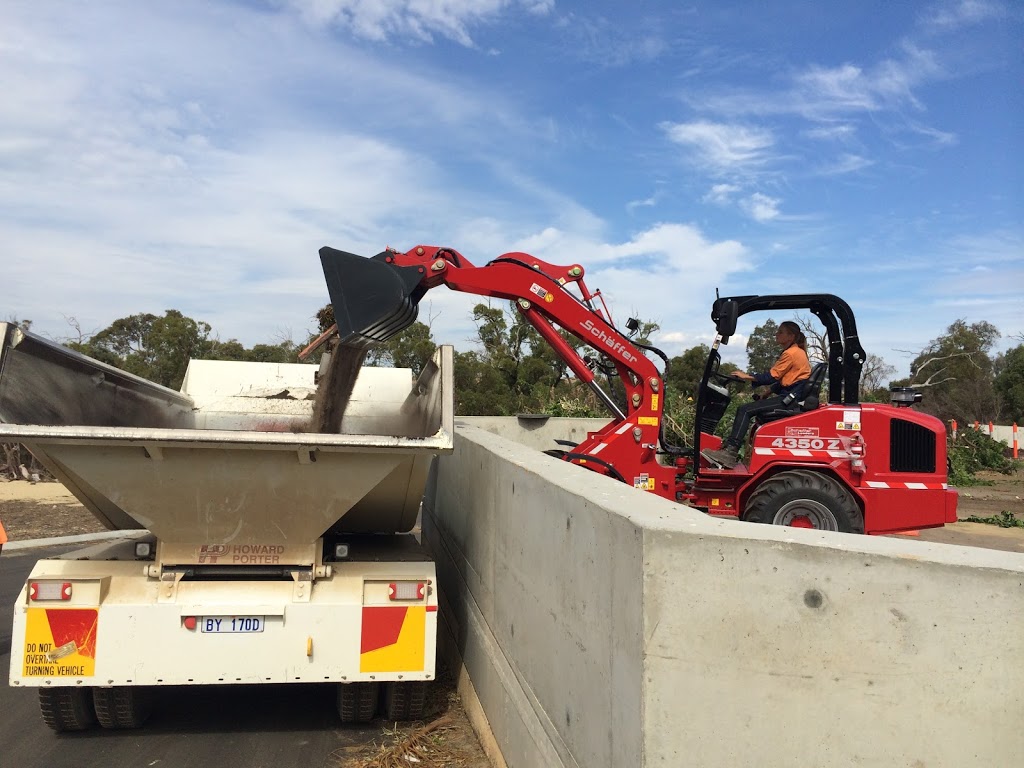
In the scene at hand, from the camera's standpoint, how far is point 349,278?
7.39 meters

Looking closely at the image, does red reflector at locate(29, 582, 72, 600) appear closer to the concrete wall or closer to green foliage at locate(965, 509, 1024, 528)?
the concrete wall

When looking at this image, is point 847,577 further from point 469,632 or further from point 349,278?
point 349,278

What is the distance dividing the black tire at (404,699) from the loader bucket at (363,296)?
2.93 meters

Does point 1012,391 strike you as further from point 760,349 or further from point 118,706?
point 118,706

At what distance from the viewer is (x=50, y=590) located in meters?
4.79

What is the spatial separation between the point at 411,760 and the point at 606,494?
91.0 inches

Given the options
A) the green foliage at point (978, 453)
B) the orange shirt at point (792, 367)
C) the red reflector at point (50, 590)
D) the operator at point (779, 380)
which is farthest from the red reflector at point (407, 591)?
the green foliage at point (978, 453)

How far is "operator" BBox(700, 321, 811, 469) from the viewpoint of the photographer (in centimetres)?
831

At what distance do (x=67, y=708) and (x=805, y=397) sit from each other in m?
6.56

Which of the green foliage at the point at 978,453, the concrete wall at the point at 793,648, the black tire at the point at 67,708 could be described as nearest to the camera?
the concrete wall at the point at 793,648

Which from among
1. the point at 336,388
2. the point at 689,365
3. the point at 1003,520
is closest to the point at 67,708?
the point at 336,388

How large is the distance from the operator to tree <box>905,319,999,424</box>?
30.5 metres

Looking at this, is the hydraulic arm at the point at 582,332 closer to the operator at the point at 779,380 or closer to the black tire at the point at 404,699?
the operator at the point at 779,380

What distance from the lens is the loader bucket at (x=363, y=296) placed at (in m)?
7.25
